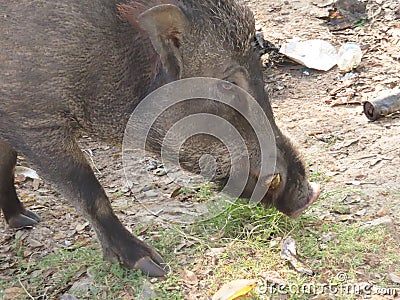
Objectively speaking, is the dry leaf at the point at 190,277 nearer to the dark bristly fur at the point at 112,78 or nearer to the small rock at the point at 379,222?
→ the dark bristly fur at the point at 112,78

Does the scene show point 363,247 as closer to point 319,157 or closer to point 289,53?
point 319,157

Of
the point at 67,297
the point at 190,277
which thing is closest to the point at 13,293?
the point at 67,297

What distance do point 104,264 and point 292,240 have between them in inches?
41.2

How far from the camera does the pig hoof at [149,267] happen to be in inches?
141

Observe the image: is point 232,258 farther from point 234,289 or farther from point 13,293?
point 13,293

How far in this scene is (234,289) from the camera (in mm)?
3256

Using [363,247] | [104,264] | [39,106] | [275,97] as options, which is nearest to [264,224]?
[363,247]

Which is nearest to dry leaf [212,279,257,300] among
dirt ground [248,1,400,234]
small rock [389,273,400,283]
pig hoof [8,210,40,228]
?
small rock [389,273,400,283]

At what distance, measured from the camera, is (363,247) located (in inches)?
142

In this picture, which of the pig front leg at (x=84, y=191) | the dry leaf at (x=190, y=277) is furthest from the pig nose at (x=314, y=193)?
the pig front leg at (x=84, y=191)

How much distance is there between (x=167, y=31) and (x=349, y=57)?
298cm

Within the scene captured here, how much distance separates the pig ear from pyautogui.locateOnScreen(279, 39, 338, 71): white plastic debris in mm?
2833

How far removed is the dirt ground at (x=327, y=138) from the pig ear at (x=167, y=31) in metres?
1.34

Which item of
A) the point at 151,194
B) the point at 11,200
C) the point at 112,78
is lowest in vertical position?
the point at 151,194
